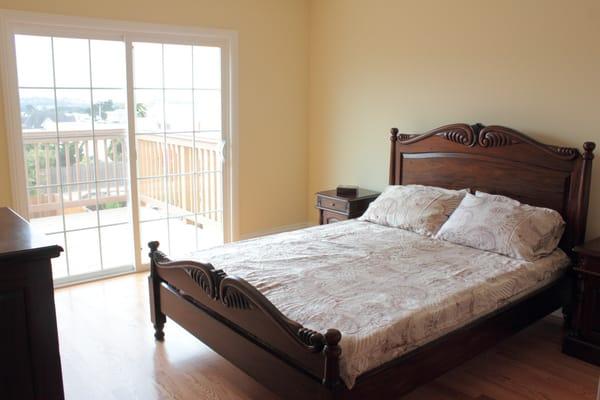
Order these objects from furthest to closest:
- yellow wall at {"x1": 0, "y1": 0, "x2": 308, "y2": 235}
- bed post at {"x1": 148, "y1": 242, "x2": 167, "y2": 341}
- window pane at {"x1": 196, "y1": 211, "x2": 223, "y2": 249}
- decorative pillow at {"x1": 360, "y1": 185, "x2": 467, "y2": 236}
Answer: window pane at {"x1": 196, "y1": 211, "x2": 223, "y2": 249} < yellow wall at {"x1": 0, "y1": 0, "x2": 308, "y2": 235} < decorative pillow at {"x1": 360, "y1": 185, "x2": 467, "y2": 236} < bed post at {"x1": 148, "y1": 242, "x2": 167, "y2": 341}

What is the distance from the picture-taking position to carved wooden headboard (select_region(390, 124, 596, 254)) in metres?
3.30

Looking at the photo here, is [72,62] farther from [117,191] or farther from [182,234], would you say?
[182,234]

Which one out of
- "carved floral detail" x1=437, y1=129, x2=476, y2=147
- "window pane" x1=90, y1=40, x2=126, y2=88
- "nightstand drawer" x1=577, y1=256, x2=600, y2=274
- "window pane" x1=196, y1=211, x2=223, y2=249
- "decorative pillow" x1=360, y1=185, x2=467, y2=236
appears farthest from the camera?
"window pane" x1=196, y1=211, x2=223, y2=249

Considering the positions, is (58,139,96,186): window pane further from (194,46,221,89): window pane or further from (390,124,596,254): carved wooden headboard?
(390,124,596,254): carved wooden headboard

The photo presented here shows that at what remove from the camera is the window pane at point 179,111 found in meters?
4.48

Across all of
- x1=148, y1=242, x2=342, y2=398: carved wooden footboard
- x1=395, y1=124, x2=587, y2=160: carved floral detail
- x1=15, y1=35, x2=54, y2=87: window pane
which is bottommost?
x1=148, y1=242, x2=342, y2=398: carved wooden footboard

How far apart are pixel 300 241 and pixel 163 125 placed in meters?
1.79

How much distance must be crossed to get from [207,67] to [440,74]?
6.61 ft

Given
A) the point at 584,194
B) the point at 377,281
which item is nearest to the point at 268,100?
the point at 377,281

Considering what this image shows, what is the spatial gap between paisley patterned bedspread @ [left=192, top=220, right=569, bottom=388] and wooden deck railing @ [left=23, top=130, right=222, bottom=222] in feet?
4.75

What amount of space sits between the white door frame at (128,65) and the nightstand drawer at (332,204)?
2.74 ft

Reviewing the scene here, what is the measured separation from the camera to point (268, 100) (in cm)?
507

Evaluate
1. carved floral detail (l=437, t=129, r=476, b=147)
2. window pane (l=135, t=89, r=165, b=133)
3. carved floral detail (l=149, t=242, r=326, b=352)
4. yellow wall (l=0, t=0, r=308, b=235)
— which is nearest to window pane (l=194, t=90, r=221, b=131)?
yellow wall (l=0, t=0, r=308, b=235)

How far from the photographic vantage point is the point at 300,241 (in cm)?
349
